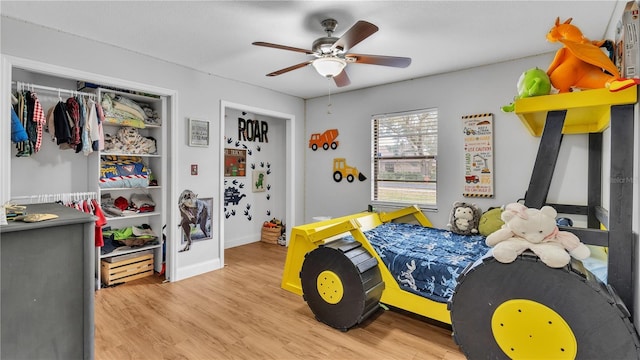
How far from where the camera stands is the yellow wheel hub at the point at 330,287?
2.34 m

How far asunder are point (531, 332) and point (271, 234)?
175 inches

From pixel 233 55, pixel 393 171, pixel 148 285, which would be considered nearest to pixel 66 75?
pixel 233 55

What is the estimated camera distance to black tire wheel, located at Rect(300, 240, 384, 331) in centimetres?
226

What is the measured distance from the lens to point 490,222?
9.90 feet

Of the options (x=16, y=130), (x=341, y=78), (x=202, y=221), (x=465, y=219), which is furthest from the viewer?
(x=202, y=221)

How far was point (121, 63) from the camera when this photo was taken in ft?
10.1

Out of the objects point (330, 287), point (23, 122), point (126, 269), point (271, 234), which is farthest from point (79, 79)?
point (271, 234)

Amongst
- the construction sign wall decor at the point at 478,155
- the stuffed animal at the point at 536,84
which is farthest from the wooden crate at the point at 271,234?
the stuffed animal at the point at 536,84

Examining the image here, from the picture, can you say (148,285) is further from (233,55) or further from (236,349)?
(233,55)

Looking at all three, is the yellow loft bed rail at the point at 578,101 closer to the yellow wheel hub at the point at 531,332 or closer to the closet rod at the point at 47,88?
the yellow wheel hub at the point at 531,332

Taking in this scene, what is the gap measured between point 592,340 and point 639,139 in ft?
2.36

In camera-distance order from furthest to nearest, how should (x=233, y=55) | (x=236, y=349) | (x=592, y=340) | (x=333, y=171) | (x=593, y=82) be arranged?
(x=333, y=171) → (x=233, y=55) → (x=236, y=349) → (x=593, y=82) → (x=592, y=340)

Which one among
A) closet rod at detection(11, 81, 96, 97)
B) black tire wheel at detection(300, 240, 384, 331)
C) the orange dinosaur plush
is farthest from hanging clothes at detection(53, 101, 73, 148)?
the orange dinosaur plush

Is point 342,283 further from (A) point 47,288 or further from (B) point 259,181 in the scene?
(B) point 259,181
